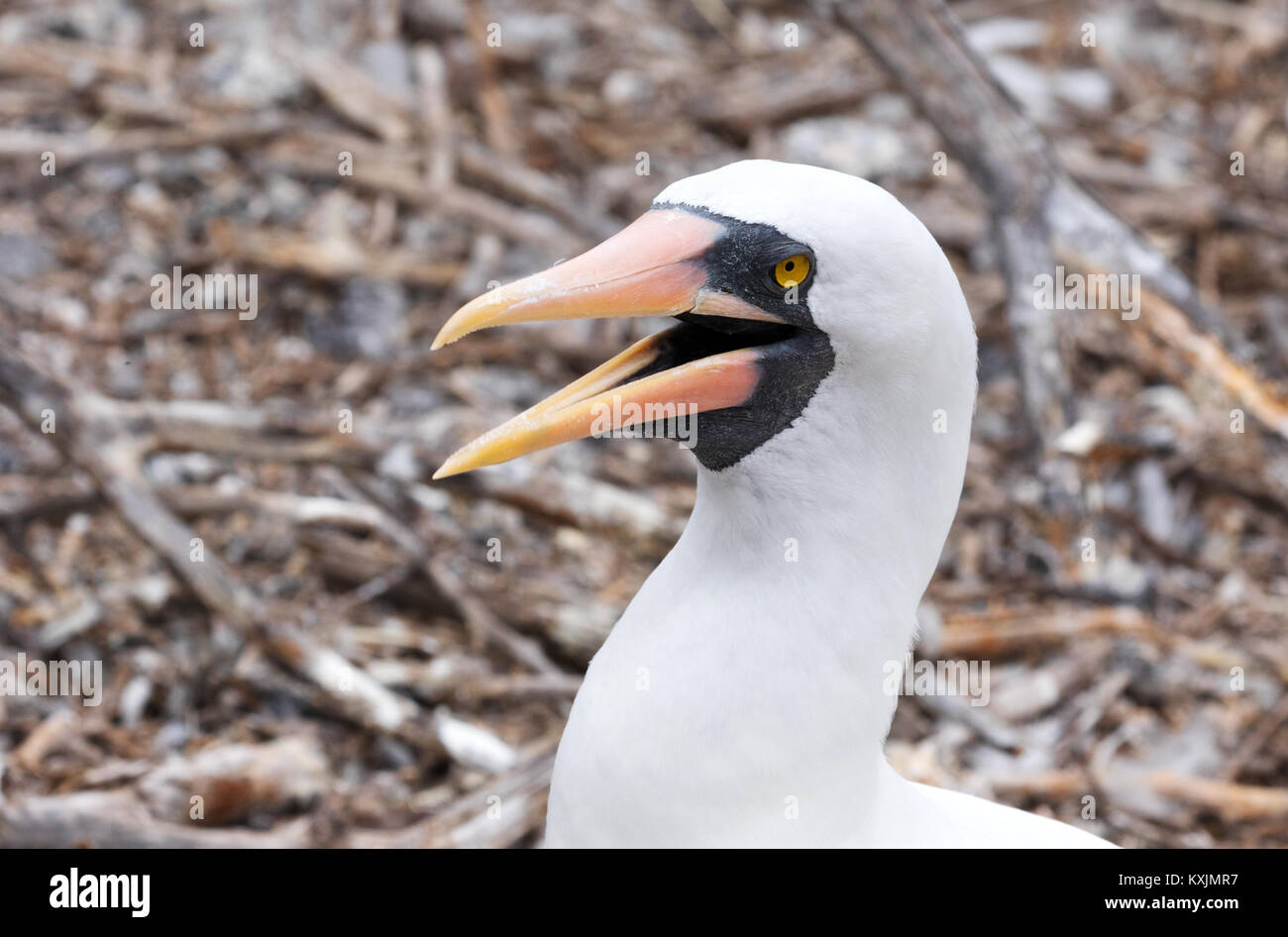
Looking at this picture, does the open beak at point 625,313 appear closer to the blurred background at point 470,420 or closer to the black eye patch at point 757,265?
the black eye patch at point 757,265

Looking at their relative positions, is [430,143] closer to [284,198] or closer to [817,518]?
[284,198]

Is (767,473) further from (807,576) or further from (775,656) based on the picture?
(775,656)

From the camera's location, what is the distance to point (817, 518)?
2.14m

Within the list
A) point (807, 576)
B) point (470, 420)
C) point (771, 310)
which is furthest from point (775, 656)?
→ point (470, 420)

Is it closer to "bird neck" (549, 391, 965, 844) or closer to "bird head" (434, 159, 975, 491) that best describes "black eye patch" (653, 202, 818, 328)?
"bird head" (434, 159, 975, 491)

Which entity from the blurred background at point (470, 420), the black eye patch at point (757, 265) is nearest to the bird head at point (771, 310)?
the black eye patch at point (757, 265)

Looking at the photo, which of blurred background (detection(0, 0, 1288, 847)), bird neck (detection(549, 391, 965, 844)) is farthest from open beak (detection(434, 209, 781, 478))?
blurred background (detection(0, 0, 1288, 847))

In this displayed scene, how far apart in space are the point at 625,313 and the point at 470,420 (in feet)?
8.78

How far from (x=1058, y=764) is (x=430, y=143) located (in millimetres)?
3464

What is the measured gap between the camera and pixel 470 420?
4.66 metres

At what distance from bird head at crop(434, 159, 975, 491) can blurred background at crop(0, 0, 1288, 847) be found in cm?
146

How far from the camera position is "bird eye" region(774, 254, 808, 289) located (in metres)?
2.07
